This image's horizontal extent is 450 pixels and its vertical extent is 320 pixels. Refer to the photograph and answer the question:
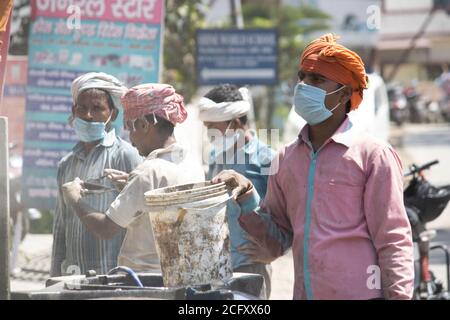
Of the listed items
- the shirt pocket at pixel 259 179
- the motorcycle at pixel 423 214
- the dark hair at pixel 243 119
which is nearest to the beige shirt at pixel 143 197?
the shirt pocket at pixel 259 179

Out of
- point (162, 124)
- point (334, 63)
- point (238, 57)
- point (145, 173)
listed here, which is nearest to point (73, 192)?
point (145, 173)

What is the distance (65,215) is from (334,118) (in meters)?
1.85

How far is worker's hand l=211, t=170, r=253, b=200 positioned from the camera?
4.18 metres

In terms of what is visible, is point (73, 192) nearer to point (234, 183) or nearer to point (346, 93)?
point (234, 183)

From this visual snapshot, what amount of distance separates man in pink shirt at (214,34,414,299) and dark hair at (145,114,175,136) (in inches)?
31.7

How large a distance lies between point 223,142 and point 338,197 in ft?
7.32

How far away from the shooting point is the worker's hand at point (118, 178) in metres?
4.99

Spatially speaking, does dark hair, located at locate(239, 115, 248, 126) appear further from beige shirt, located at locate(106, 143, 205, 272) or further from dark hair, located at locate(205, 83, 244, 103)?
beige shirt, located at locate(106, 143, 205, 272)

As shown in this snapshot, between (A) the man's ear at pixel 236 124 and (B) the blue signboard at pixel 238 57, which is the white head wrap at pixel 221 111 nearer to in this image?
(A) the man's ear at pixel 236 124

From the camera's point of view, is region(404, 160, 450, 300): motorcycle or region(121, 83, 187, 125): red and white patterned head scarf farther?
region(404, 160, 450, 300): motorcycle

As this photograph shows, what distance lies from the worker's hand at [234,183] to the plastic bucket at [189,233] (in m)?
0.05

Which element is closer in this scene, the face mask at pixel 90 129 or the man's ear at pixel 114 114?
the face mask at pixel 90 129

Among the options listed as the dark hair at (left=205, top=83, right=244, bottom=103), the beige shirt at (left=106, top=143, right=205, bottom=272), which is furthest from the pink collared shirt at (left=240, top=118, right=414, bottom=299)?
the dark hair at (left=205, top=83, right=244, bottom=103)
